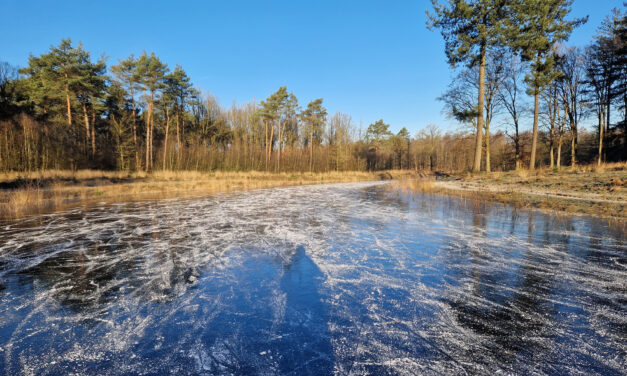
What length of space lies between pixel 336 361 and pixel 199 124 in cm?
3676

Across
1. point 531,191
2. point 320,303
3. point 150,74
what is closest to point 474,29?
point 531,191

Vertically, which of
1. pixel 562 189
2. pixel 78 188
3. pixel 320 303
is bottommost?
pixel 320 303

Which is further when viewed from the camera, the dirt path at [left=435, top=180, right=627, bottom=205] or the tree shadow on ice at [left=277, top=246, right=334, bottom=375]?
the dirt path at [left=435, top=180, right=627, bottom=205]

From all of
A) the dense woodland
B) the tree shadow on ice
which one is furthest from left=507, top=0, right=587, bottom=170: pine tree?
the tree shadow on ice

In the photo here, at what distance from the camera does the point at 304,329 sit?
2.00 m

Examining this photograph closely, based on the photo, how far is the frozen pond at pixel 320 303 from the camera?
1674 mm

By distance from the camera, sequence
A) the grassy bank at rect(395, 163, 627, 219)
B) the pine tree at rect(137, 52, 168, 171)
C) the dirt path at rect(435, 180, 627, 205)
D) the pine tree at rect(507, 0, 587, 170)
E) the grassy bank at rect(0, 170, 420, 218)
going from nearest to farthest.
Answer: the grassy bank at rect(395, 163, 627, 219) → the dirt path at rect(435, 180, 627, 205) → the grassy bank at rect(0, 170, 420, 218) → the pine tree at rect(507, 0, 587, 170) → the pine tree at rect(137, 52, 168, 171)

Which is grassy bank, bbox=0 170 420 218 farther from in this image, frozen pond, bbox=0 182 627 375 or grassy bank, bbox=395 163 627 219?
grassy bank, bbox=395 163 627 219

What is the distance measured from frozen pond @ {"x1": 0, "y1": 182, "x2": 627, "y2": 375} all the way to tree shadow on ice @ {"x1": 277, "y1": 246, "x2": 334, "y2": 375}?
1 centimetres

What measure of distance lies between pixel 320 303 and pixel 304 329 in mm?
432

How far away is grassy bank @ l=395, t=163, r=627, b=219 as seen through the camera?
6.88m

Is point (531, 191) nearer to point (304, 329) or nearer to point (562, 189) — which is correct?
point (562, 189)

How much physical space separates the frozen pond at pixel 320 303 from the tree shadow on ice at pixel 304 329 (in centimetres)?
1

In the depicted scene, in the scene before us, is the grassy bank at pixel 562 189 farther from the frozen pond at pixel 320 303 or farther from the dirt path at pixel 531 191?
the frozen pond at pixel 320 303
